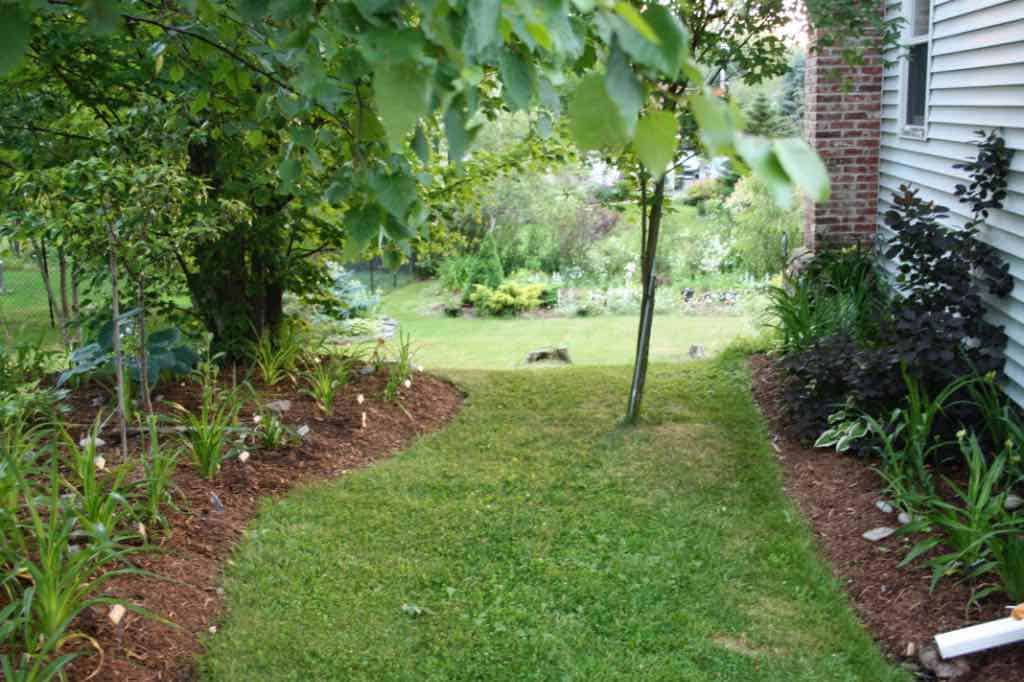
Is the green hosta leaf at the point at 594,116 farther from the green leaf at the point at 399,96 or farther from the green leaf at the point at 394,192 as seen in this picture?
the green leaf at the point at 394,192

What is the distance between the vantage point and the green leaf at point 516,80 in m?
1.27

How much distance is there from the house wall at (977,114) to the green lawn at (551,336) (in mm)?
2688

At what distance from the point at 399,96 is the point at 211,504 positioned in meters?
3.67

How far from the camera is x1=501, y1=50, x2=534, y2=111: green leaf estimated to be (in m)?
1.27

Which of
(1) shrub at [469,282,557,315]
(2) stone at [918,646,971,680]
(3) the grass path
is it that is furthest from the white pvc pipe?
(1) shrub at [469,282,557,315]

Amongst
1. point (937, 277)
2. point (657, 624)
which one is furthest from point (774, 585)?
point (937, 277)

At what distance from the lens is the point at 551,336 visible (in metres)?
11.1

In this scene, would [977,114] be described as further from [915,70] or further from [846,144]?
[846,144]

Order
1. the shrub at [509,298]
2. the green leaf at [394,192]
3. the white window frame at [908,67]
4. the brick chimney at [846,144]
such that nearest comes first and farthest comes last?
the green leaf at [394,192] → the white window frame at [908,67] → the brick chimney at [846,144] → the shrub at [509,298]

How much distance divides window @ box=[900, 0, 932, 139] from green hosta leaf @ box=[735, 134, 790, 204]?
22.0ft

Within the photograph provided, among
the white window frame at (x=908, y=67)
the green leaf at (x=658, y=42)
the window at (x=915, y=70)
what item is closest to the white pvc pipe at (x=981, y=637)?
the green leaf at (x=658, y=42)

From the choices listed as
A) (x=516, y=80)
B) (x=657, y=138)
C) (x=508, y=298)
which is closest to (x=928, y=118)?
(x=516, y=80)

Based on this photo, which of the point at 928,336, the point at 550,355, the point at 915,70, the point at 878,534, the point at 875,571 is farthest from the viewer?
the point at 550,355

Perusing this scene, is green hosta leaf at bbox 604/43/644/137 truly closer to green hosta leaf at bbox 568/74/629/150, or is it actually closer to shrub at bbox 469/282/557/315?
green hosta leaf at bbox 568/74/629/150
